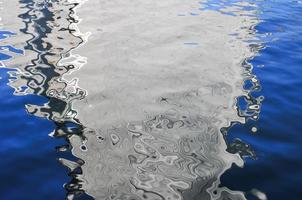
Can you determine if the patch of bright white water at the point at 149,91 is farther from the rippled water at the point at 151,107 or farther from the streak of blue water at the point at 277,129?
the streak of blue water at the point at 277,129

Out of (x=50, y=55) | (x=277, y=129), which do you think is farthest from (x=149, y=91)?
(x=50, y=55)

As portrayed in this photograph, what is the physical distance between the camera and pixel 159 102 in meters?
7.92

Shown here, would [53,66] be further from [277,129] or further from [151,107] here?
[277,129]

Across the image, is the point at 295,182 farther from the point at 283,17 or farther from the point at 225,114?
the point at 283,17

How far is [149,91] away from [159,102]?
0.59 metres

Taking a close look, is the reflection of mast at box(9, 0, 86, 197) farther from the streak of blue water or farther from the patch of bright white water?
the streak of blue water

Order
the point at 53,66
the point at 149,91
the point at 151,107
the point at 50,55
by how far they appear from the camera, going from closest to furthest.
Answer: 1. the point at 151,107
2. the point at 149,91
3. the point at 53,66
4. the point at 50,55

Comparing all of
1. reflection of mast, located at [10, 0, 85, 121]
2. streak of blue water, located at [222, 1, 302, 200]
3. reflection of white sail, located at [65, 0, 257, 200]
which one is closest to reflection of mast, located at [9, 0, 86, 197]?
reflection of mast, located at [10, 0, 85, 121]

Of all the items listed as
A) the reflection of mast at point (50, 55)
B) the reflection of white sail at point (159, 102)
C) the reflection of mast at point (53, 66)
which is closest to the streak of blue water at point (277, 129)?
the reflection of white sail at point (159, 102)

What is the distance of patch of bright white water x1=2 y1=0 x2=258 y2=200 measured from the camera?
5.66m

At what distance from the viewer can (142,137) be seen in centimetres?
670

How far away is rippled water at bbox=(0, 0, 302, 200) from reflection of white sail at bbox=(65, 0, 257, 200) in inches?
1.1

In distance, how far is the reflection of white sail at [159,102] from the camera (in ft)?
18.3

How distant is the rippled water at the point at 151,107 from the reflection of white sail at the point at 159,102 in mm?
29
